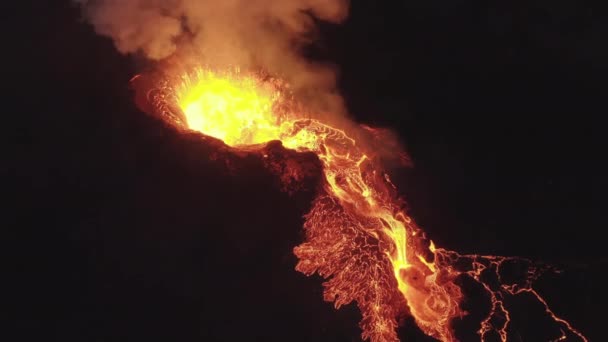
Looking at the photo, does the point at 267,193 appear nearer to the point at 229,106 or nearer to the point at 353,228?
the point at 353,228

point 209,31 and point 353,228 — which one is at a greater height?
point 209,31

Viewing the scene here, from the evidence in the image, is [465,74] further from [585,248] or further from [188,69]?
[188,69]

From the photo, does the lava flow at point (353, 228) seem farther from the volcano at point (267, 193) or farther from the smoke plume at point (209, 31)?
the smoke plume at point (209, 31)

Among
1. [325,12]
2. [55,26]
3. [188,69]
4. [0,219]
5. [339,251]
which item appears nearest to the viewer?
[339,251]

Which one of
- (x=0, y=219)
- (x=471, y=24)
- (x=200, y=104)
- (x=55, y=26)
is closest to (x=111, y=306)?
(x=0, y=219)

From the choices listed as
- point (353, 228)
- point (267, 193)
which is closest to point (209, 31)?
point (267, 193)
